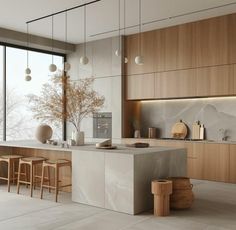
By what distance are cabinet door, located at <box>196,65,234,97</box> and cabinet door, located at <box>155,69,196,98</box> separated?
158 mm

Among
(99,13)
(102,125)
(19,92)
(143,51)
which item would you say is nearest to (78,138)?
(99,13)

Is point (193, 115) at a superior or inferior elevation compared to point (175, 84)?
inferior

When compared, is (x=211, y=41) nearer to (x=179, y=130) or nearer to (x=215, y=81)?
(x=215, y=81)

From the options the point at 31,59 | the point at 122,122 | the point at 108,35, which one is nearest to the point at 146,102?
the point at 122,122

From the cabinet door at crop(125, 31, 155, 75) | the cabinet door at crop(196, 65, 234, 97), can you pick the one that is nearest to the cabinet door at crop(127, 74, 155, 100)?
the cabinet door at crop(125, 31, 155, 75)

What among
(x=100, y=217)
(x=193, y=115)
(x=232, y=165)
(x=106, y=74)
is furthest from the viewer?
(x=106, y=74)

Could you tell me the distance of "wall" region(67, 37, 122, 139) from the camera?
8203 millimetres

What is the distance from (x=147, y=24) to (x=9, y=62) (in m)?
3.39

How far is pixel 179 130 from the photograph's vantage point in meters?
7.59

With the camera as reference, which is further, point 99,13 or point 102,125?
point 102,125

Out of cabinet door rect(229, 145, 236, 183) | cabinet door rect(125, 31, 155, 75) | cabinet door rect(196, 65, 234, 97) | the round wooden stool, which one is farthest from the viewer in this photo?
cabinet door rect(125, 31, 155, 75)

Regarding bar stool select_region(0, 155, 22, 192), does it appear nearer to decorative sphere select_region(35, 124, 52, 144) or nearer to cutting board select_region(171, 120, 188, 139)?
decorative sphere select_region(35, 124, 52, 144)

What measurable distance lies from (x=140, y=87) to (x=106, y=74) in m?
1.05

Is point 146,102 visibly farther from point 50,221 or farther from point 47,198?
point 50,221
